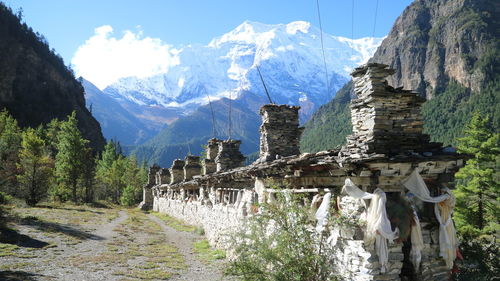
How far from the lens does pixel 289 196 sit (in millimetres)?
7906

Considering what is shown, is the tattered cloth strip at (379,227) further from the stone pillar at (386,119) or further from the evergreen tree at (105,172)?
the evergreen tree at (105,172)

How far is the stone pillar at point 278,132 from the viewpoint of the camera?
1432cm

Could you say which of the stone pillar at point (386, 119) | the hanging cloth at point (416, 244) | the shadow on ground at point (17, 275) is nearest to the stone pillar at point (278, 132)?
the stone pillar at point (386, 119)

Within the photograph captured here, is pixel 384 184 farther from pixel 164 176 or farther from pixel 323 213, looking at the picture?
pixel 164 176

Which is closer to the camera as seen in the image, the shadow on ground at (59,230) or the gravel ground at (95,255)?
the gravel ground at (95,255)

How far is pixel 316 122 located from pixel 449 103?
217 ft

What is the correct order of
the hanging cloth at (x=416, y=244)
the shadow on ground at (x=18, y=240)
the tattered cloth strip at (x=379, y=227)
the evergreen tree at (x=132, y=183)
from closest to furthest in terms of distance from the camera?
the tattered cloth strip at (x=379, y=227), the hanging cloth at (x=416, y=244), the shadow on ground at (x=18, y=240), the evergreen tree at (x=132, y=183)

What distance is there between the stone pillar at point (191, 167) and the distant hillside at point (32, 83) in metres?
74.9

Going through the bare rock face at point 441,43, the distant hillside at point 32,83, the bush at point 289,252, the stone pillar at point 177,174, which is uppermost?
the bare rock face at point 441,43

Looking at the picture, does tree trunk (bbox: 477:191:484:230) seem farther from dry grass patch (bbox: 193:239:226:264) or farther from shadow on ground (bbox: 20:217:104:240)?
shadow on ground (bbox: 20:217:104:240)

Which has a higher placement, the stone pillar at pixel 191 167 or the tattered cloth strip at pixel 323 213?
the stone pillar at pixel 191 167

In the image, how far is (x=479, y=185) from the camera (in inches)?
859

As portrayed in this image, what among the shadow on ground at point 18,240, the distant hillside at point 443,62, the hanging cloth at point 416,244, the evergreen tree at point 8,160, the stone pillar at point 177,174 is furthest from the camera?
the distant hillside at point 443,62

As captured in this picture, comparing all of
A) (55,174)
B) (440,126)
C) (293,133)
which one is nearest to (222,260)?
(293,133)
